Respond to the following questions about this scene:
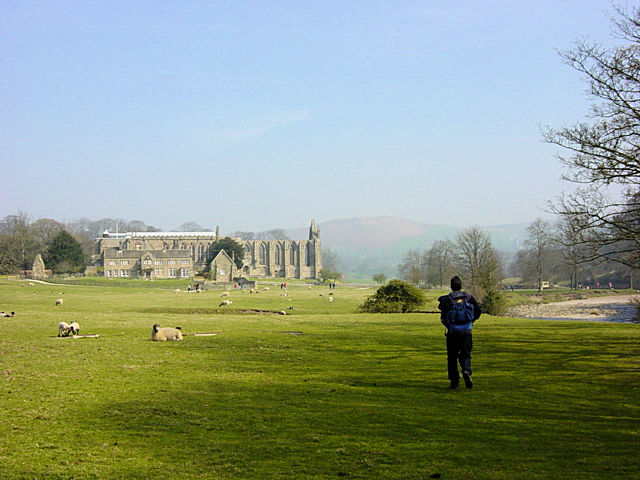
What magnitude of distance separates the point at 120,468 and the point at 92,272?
137 m

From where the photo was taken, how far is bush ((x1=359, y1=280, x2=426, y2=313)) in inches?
1618

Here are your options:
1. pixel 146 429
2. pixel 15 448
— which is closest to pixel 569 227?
pixel 146 429

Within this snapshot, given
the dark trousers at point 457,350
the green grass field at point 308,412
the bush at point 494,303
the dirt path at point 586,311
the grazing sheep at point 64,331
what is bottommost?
the dirt path at point 586,311

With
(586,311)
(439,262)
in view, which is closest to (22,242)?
(439,262)

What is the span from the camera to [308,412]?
9469mm

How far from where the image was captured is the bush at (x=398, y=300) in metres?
41.1

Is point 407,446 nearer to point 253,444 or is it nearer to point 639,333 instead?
point 253,444

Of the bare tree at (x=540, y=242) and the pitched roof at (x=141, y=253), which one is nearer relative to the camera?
the bare tree at (x=540, y=242)

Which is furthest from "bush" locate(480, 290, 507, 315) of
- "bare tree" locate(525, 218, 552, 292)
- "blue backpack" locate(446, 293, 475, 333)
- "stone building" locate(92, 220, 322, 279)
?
"stone building" locate(92, 220, 322, 279)

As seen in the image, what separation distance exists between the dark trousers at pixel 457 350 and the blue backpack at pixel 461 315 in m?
0.14

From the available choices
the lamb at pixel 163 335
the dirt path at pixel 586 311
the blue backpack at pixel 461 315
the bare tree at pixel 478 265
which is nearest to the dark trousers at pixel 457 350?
the blue backpack at pixel 461 315

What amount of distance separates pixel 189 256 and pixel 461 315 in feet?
431

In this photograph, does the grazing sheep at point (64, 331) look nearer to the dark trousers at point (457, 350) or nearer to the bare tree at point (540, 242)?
the dark trousers at point (457, 350)

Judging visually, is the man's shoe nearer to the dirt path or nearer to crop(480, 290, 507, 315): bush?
crop(480, 290, 507, 315): bush
